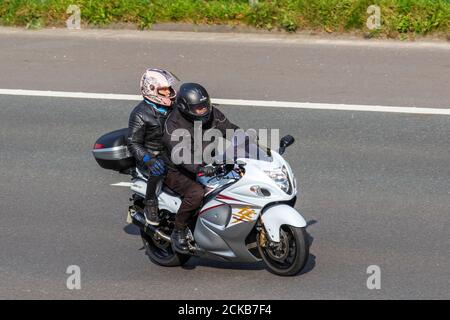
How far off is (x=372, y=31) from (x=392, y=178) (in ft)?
21.6

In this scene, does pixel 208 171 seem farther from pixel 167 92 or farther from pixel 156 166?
pixel 167 92

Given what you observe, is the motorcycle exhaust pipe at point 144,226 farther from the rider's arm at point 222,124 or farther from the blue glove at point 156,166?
the rider's arm at point 222,124

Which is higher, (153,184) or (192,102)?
(192,102)

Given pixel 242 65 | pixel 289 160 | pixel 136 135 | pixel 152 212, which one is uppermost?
pixel 136 135

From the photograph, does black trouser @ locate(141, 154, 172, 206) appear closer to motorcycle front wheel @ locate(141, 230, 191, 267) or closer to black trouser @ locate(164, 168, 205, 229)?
black trouser @ locate(164, 168, 205, 229)

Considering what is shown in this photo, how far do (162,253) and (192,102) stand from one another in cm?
166

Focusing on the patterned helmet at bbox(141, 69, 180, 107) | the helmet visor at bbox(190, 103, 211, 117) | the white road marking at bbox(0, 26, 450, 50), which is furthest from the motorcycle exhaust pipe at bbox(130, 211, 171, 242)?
the white road marking at bbox(0, 26, 450, 50)

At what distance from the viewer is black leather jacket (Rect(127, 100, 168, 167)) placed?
9906 millimetres

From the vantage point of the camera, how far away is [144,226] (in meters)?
10.2

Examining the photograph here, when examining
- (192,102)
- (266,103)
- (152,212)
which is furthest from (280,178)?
(266,103)

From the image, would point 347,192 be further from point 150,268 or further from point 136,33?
point 136,33

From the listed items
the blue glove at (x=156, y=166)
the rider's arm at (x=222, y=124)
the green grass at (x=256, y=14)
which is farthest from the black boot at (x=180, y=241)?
the green grass at (x=256, y=14)
